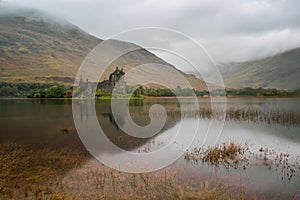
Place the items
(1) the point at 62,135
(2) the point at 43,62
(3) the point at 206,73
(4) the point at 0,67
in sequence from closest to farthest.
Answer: (3) the point at 206,73 → (1) the point at 62,135 → (4) the point at 0,67 → (2) the point at 43,62

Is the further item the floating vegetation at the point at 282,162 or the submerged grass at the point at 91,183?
the floating vegetation at the point at 282,162

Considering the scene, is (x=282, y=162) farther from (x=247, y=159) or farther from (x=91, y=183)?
(x=91, y=183)

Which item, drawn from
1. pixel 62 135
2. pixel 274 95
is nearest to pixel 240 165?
pixel 62 135

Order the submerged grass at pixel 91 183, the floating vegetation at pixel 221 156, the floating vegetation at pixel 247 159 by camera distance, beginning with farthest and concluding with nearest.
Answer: the floating vegetation at pixel 221 156 < the floating vegetation at pixel 247 159 < the submerged grass at pixel 91 183

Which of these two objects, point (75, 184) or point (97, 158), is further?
point (97, 158)

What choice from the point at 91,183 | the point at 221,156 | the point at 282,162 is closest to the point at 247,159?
the point at 221,156

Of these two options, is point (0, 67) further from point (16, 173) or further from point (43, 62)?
point (16, 173)

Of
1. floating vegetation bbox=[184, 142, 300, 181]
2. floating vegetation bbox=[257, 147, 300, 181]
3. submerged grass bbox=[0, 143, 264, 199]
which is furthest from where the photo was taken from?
floating vegetation bbox=[184, 142, 300, 181]

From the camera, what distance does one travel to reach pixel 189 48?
8.98 metres

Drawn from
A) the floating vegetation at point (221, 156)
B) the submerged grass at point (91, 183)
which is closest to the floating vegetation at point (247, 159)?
the floating vegetation at point (221, 156)

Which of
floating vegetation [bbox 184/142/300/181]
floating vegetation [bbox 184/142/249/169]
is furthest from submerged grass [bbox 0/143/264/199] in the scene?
floating vegetation [bbox 184/142/300/181]

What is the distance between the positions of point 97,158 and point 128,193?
206 inches

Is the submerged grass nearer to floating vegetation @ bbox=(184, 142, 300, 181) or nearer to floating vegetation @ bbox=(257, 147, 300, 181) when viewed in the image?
floating vegetation @ bbox=(184, 142, 300, 181)

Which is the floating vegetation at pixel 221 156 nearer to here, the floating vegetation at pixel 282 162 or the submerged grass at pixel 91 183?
the floating vegetation at pixel 282 162
